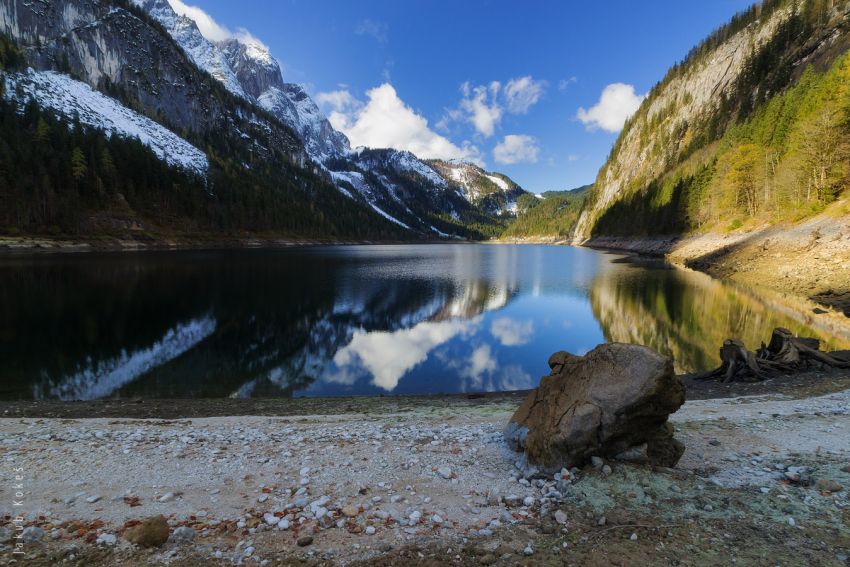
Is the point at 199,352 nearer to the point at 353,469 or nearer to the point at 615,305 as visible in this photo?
the point at 353,469

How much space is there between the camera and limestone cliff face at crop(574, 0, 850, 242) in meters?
110

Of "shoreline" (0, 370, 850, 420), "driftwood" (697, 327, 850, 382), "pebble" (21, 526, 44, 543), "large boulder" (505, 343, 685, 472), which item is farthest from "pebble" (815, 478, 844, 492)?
"driftwood" (697, 327, 850, 382)

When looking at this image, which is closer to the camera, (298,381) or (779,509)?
(779,509)

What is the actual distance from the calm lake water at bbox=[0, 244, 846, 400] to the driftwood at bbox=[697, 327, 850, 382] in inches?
114

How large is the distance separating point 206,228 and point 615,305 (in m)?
124

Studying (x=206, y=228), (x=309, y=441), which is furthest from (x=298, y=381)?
(x=206, y=228)

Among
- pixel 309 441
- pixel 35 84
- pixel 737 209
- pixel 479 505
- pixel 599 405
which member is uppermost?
pixel 35 84

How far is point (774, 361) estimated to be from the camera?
17094 millimetres

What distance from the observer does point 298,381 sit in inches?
737

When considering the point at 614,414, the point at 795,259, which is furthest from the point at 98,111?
the point at 795,259

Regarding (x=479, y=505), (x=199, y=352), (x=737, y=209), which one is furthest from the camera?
(x=737, y=209)

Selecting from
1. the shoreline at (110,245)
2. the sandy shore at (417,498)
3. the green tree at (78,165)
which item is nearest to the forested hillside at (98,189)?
the green tree at (78,165)

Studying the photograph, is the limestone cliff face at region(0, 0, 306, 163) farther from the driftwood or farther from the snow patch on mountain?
the driftwood

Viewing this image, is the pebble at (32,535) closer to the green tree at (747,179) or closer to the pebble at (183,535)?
the pebble at (183,535)
